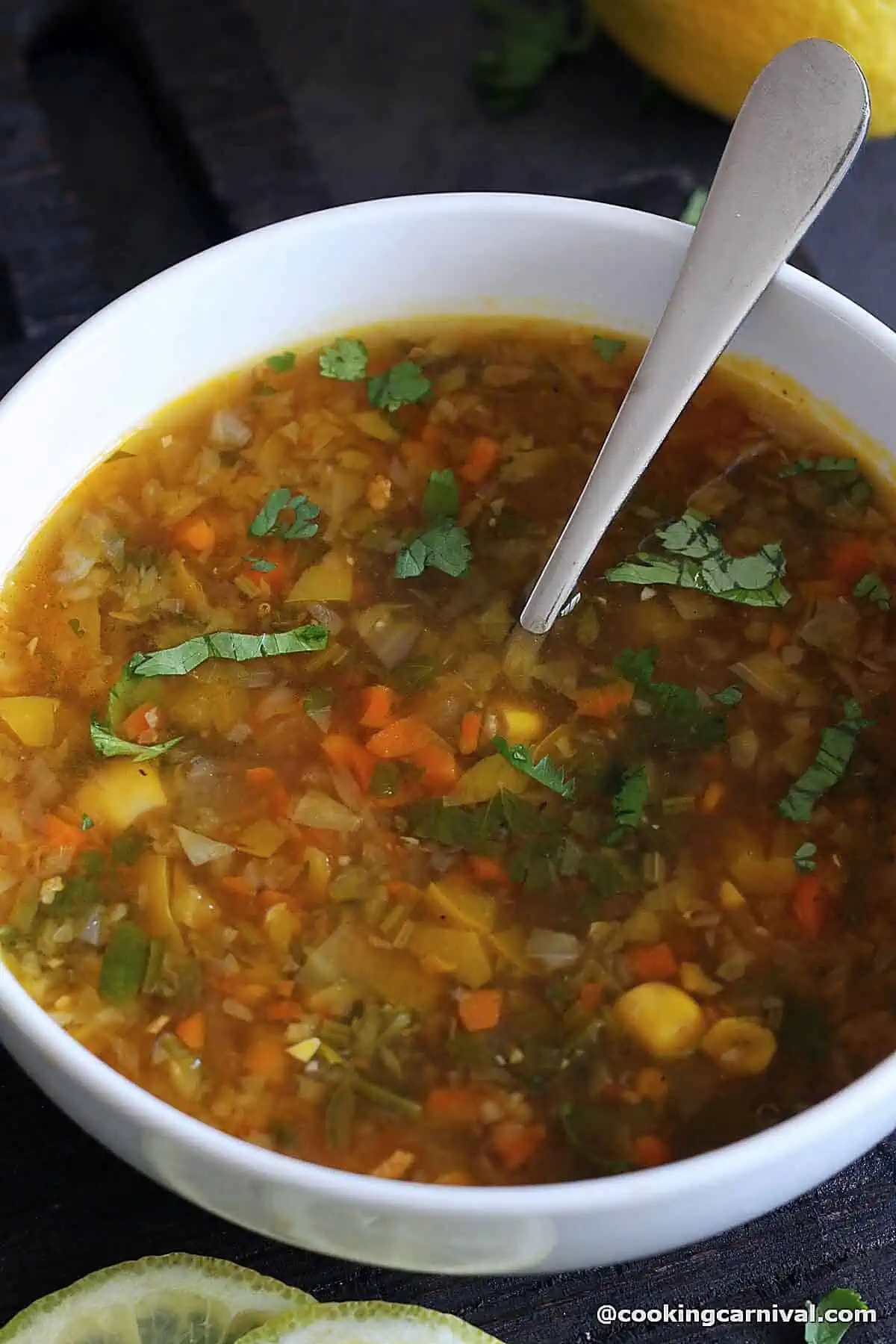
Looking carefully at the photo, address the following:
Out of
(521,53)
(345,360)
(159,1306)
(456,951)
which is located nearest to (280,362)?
(345,360)

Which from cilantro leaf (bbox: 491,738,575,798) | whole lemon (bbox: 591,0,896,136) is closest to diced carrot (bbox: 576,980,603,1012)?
cilantro leaf (bbox: 491,738,575,798)

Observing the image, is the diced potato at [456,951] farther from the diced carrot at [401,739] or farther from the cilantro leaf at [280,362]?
the cilantro leaf at [280,362]

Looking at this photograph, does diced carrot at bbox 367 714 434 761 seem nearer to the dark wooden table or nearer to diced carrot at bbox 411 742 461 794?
diced carrot at bbox 411 742 461 794

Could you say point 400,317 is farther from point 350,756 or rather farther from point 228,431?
point 350,756

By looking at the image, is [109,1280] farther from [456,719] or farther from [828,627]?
[828,627]

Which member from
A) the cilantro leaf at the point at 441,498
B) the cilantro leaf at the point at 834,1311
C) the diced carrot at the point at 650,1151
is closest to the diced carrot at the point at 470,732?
the cilantro leaf at the point at 441,498

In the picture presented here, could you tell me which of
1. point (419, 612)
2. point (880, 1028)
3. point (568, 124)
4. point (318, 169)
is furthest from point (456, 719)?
point (568, 124)
